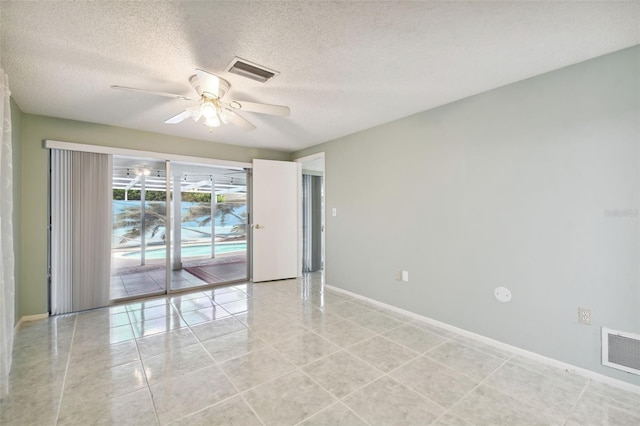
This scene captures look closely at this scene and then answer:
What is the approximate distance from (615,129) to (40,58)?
4.17 m

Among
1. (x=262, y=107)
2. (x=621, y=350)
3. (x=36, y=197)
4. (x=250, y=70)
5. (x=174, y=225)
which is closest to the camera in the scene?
(x=621, y=350)

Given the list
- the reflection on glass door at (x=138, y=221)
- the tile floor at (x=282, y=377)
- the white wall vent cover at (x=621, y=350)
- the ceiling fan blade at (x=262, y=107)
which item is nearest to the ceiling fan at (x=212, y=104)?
the ceiling fan blade at (x=262, y=107)

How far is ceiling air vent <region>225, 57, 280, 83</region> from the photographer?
200 centimetres

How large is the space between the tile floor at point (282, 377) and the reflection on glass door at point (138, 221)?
51.0 inches

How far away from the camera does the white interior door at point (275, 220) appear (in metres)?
4.62

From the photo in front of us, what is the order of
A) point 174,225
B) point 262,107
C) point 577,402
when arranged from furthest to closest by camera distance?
point 174,225
point 262,107
point 577,402

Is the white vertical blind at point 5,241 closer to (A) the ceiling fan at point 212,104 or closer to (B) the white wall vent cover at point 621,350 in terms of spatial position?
(A) the ceiling fan at point 212,104

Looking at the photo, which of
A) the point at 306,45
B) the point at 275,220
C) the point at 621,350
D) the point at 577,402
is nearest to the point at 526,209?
the point at 621,350

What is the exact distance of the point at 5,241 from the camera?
1.93 m

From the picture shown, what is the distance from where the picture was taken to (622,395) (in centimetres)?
178

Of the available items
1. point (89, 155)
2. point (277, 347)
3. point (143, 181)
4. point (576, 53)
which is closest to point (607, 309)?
point (576, 53)

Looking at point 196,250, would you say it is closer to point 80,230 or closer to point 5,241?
point 80,230

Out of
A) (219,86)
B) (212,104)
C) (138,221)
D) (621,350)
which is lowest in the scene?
(621,350)

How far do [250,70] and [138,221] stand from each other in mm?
3678
